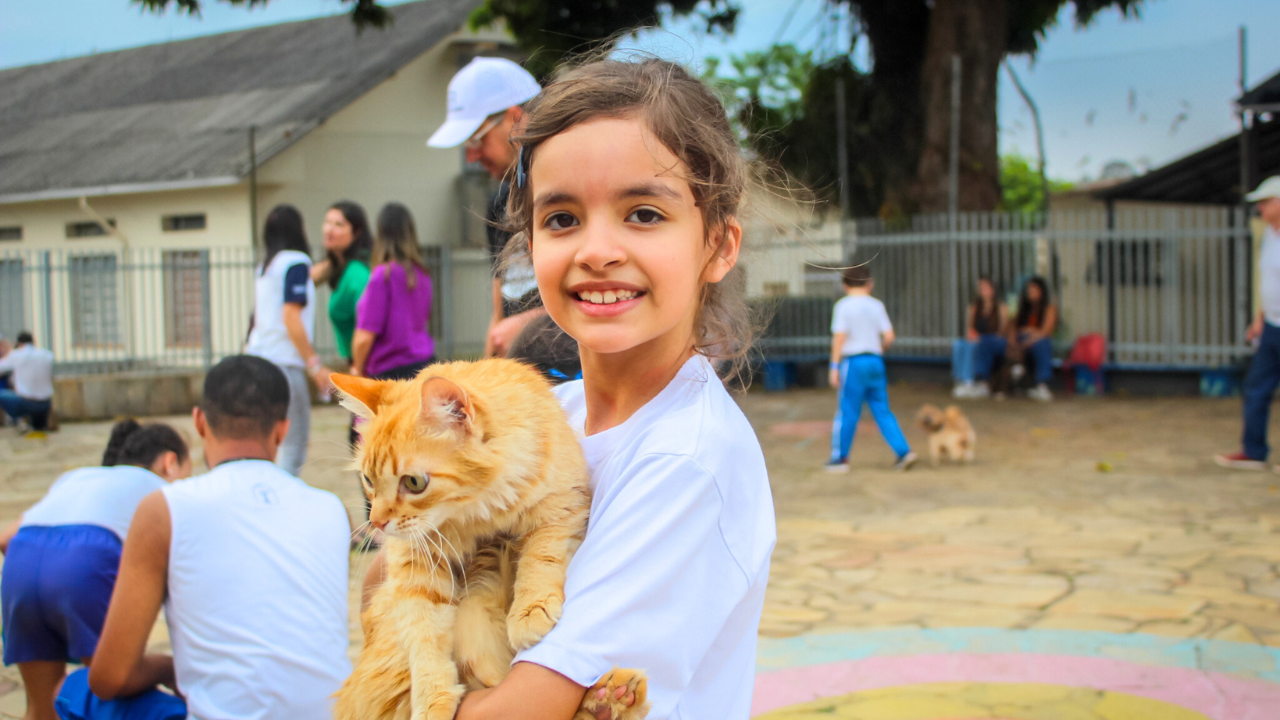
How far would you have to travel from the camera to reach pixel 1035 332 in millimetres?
13539

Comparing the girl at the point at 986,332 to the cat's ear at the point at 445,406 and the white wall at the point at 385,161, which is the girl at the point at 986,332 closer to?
the white wall at the point at 385,161

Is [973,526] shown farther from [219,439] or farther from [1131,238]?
[1131,238]

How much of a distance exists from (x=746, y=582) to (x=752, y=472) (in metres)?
0.15

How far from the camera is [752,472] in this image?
4.56ft

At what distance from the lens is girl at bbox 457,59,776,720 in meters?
1.25

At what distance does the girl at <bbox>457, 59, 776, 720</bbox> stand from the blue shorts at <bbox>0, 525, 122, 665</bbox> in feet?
7.79

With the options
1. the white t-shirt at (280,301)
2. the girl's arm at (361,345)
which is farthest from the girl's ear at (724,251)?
the white t-shirt at (280,301)

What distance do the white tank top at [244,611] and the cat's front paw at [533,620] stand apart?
65.2 inches

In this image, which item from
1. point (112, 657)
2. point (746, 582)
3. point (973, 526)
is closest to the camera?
point (746, 582)

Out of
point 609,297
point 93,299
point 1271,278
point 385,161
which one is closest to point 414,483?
point 609,297

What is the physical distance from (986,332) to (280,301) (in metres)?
10.3

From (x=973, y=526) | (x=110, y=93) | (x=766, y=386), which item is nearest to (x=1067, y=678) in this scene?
(x=973, y=526)

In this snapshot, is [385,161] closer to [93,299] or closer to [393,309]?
[93,299]

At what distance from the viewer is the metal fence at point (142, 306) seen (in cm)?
1431
